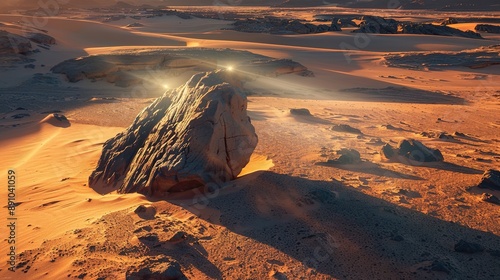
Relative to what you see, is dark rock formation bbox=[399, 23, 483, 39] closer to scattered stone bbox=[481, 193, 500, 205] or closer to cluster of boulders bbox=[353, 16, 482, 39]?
cluster of boulders bbox=[353, 16, 482, 39]

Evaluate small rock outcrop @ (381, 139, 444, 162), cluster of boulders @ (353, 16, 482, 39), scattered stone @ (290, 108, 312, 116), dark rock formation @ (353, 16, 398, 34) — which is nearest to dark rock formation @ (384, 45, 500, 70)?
scattered stone @ (290, 108, 312, 116)

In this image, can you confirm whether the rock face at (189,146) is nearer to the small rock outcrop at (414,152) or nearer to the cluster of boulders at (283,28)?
the small rock outcrop at (414,152)

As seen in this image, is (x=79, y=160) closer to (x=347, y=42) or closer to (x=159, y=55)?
(x=159, y=55)

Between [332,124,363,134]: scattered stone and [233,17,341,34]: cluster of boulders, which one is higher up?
[332,124,363,134]: scattered stone

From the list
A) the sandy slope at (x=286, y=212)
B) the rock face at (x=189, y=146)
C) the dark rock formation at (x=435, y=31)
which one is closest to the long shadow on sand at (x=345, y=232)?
the sandy slope at (x=286, y=212)

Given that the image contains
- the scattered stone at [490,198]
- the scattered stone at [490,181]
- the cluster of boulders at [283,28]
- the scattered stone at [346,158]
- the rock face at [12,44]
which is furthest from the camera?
the cluster of boulders at [283,28]
